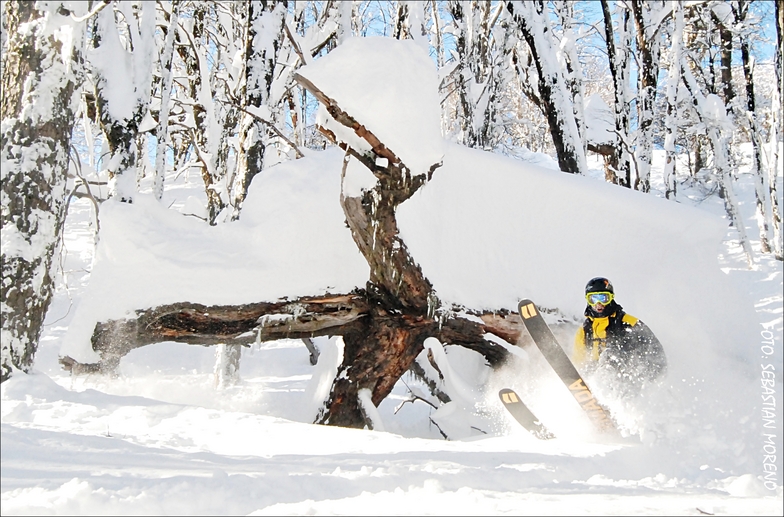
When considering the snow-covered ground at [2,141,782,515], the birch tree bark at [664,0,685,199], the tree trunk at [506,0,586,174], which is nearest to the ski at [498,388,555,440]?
the snow-covered ground at [2,141,782,515]

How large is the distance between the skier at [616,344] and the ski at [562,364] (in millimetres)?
422

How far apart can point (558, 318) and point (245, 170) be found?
4385 millimetres

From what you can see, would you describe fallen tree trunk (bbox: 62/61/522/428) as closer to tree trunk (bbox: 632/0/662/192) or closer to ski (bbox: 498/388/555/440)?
ski (bbox: 498/388/555/440)

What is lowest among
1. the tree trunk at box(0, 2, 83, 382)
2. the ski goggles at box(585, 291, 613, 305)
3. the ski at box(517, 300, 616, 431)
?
the ski at box(517, 300, 616, 431)

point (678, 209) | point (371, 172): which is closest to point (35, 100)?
point (371, 172)

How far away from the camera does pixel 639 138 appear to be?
407 inches

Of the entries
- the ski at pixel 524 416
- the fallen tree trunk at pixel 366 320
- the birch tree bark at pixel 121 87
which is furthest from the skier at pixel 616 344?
the birch tree bark at pixel 121 87

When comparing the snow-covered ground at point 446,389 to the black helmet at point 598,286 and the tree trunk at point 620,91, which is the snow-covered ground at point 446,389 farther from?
the tree trunk at point 620,91

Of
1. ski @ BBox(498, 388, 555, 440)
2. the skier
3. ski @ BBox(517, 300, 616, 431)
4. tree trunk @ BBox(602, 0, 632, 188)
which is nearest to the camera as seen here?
ski @ BBox(517, 300, 616, 431)

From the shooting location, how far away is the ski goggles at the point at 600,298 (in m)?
5.38

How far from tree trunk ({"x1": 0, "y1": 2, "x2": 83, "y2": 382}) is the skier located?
4.69 meters

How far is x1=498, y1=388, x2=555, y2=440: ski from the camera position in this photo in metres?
5.00

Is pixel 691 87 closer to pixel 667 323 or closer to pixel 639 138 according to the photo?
pixel 639 138

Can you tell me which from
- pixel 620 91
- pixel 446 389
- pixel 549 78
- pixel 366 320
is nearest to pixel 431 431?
pixel 446 389
